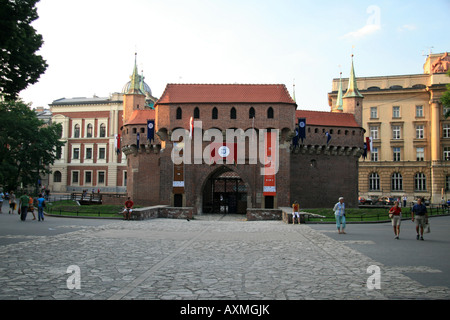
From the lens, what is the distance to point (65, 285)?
26.2 feet

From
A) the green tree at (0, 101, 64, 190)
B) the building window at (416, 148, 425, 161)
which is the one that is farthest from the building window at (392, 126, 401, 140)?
the green tree at (0, 101, 64, 190)

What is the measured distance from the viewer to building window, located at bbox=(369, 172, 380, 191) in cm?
6156

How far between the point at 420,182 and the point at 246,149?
105 feet

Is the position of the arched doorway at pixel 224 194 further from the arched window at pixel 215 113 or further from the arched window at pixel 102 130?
the arched window at pixel 102 130

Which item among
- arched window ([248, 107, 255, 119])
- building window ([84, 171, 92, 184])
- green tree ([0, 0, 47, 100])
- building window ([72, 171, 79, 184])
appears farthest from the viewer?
building window ([72, 171, 79, 184])

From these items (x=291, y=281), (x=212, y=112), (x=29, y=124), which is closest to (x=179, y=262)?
(x=291, y=281)

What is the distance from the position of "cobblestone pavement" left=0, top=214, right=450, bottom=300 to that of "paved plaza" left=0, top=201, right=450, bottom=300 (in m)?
0.02

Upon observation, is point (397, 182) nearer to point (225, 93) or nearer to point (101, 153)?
point (225, 93)

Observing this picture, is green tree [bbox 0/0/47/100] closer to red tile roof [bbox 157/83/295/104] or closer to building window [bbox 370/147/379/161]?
red tile roof [bbox 157/83/295/104]

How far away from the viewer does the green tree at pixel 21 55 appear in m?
16.3

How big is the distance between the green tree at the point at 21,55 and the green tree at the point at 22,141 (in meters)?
33.3

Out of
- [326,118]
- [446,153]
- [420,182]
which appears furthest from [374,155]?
[326,118]
